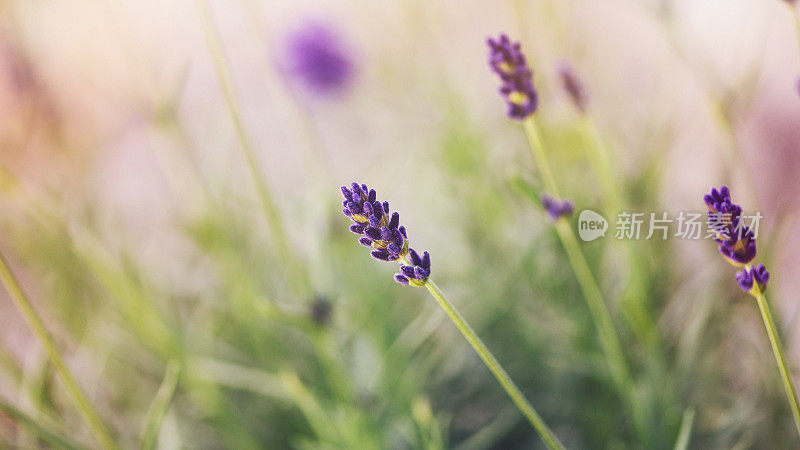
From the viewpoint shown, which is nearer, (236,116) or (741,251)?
(741,251)

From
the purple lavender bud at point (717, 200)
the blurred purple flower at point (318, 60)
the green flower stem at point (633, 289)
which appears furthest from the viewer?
the blurred purple flower at point (318, 60)

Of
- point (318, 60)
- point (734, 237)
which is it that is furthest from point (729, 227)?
point (318, 60)

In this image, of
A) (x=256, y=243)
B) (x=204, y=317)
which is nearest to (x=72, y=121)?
(x=256, y=243)

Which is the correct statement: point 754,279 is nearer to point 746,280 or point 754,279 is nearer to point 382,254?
point 746,280

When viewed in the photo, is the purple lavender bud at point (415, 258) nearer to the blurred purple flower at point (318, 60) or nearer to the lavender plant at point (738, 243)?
the lavender plant at point (738, 243)

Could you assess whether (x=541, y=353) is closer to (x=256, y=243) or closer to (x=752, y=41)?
(x=256, y=243)

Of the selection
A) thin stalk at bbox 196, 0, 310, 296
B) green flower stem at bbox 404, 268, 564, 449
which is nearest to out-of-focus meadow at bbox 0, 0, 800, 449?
thin stalk at bbox 196, 0, 310, 296

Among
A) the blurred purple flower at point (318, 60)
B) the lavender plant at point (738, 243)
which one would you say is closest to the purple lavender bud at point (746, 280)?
the lavender plant at point (738, 243)
